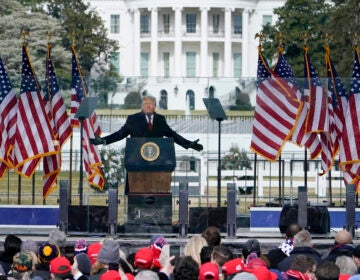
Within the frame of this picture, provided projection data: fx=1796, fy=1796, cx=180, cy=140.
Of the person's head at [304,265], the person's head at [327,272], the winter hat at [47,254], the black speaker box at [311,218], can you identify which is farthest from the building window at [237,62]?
the person's head at [327,272]

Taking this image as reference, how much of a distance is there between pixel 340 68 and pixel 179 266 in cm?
5294

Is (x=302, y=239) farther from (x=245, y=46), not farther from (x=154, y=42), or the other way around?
(x=154, y=42)

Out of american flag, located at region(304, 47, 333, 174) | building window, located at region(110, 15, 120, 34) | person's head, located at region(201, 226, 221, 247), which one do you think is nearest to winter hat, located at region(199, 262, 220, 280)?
person's head, located at region(201, 226, 221, 247)

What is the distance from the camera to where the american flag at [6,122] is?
31.3m

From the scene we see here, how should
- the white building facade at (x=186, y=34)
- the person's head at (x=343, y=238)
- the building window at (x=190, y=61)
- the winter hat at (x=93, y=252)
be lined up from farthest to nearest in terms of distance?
1. the building window at (x=190, y=61)
2. the white building facade at (x=186, y=34)
3. the person's head at (x=343, y=238)
4. the winter hat at (x=93, y=252)

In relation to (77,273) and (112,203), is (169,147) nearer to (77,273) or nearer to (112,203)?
(112,203)

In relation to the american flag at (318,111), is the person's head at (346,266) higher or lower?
lower

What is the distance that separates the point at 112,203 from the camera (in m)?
28.5

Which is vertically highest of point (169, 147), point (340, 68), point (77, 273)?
point (340, 68)

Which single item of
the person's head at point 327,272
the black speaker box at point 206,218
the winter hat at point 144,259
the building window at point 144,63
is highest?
the building window at point 144,63

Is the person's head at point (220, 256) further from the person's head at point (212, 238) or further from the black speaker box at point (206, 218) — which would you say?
the black speaker box at point (206, 218)

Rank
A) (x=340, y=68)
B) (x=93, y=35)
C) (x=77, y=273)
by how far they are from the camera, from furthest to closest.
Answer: (x=93, y=35), (x=340, y=68), (x=77, y=273)

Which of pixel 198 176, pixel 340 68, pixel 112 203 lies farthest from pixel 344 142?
pixel 340 68

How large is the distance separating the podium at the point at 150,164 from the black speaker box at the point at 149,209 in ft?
0.51
